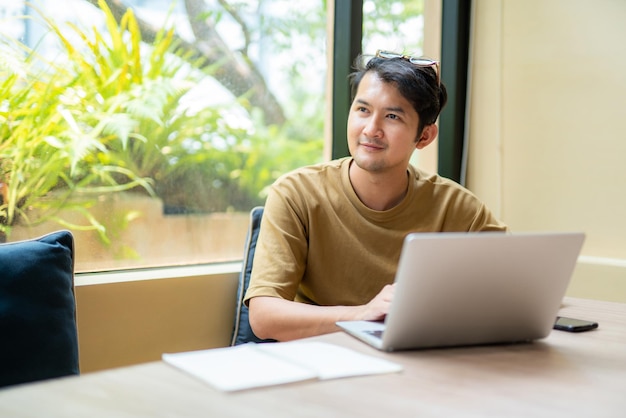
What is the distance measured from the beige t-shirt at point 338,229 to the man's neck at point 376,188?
32 millimetres

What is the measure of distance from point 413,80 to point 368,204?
37cm

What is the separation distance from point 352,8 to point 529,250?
174 centimetres

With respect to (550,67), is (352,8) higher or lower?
higher


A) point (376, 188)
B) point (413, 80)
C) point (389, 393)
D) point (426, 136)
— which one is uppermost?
point (413, 80)

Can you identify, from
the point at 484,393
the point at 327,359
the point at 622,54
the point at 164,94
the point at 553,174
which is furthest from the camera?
the point at 553,174

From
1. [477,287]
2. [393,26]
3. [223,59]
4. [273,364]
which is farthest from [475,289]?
[393,26]

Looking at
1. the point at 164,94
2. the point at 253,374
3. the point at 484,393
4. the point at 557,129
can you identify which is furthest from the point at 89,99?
the point at 557,129

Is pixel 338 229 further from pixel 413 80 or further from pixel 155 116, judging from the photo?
pixel 155 116

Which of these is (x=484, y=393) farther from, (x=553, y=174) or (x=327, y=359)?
(x=553, y=174)

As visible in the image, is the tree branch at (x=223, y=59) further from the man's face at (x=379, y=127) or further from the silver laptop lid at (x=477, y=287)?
the silver laptop lid at (x=477, y=287)

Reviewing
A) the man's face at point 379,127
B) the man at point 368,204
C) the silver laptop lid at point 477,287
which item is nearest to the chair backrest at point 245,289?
the man at point 368,204

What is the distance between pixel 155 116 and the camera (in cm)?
232

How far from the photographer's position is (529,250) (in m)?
1.27

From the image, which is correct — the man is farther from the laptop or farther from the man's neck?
the laptop
